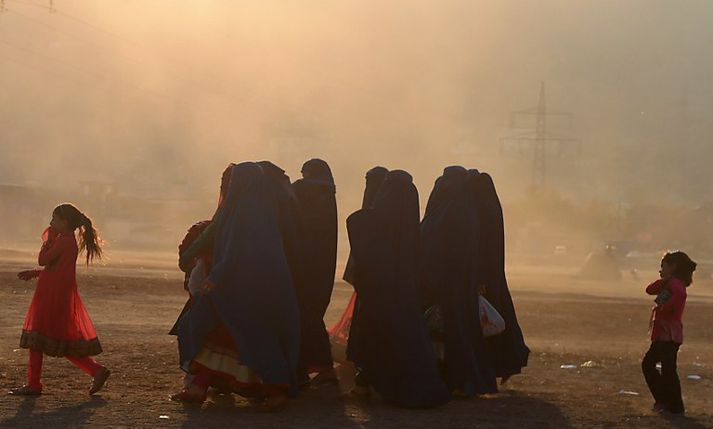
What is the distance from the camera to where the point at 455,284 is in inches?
384

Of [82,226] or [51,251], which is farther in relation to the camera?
[82,226]

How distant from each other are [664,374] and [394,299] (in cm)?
209

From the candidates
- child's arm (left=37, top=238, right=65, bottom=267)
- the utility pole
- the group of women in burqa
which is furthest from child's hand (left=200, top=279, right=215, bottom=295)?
the utility pole

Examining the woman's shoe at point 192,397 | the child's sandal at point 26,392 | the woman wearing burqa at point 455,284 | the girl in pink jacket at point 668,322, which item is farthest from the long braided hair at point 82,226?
the girl in pink jacket at point 668,322

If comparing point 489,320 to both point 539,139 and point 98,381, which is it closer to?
point 98,381

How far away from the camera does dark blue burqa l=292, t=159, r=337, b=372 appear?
9.92 metres

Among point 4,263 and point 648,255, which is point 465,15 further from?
point 4,263

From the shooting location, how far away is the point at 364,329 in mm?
9438

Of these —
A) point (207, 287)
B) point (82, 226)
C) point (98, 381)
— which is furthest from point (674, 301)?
point (82, 226)

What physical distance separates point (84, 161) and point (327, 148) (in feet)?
75.3

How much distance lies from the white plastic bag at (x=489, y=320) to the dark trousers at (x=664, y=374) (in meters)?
1.06

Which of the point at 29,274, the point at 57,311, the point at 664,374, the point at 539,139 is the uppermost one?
the point at 539,139

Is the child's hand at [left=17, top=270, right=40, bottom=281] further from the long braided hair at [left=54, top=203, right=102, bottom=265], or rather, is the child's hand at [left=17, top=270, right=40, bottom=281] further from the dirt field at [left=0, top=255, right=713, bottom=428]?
the dirt field at [left=0, top=255, right=713, bottom=428]

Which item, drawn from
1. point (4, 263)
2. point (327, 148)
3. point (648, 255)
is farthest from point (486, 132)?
point (4, 263)
